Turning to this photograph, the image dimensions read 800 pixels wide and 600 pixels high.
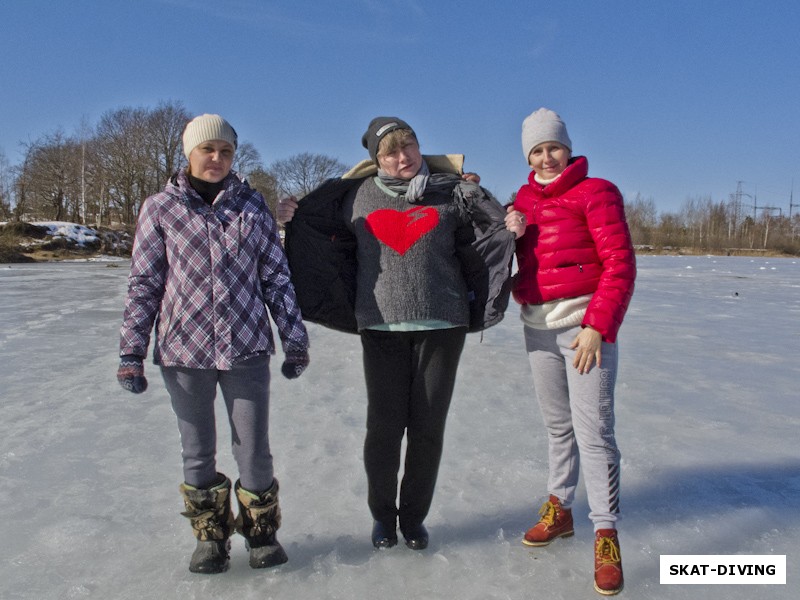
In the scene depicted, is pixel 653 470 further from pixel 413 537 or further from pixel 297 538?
pixel 297 538

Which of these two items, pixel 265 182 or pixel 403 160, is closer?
pixel 403 160

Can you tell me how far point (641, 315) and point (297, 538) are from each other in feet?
27.4

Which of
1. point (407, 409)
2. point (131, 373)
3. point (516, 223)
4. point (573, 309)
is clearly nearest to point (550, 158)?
point (516, 223)

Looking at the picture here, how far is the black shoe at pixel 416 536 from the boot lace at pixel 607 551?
65 cm

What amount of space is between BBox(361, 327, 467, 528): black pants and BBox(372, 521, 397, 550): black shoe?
24mm

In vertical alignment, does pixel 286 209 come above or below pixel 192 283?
above

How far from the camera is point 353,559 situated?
234 centimetres

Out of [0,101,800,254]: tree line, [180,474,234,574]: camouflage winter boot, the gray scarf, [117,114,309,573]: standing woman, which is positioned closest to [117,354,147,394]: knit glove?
[117,114,309,573]: standing woman

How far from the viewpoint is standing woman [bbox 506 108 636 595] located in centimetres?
217

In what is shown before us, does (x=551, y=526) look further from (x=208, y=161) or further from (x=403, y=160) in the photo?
(x=208, y=161)

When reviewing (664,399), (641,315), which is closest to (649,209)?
(641,315)

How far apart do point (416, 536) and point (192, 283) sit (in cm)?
130

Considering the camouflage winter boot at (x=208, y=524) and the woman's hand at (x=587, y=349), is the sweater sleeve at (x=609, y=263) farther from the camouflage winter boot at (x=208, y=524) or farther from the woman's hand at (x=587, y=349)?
the camouflage winter boot at (x=208, y=524)

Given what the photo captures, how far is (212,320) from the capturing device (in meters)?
2.16
